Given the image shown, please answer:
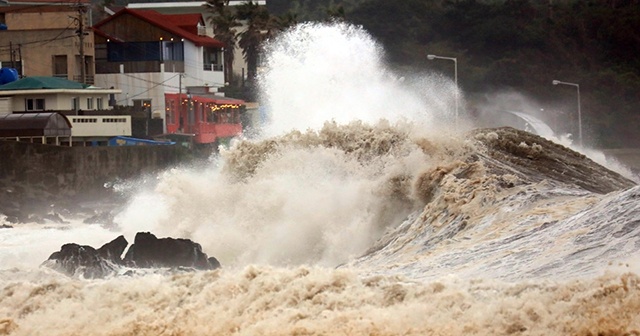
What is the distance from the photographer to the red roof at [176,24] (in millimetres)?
62812

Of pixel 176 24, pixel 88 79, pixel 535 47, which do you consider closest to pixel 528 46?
pixel 535 47

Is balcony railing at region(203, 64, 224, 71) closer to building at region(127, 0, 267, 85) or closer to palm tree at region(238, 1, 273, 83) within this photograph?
building at region(127, 0, 267, 85)

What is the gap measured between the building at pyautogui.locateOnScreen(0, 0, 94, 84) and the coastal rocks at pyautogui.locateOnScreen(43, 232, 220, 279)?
123 feet

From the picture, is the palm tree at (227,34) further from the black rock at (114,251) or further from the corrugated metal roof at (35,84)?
the black rock at (114,251)

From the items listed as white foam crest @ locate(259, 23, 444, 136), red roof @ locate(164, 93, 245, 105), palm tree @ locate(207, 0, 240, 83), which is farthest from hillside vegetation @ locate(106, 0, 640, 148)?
white foam crest @ locate(259, 23, 444, 136)

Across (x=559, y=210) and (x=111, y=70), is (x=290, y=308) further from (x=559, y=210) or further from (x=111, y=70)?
(x=111, y=70)

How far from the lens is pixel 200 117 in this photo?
60938 mm

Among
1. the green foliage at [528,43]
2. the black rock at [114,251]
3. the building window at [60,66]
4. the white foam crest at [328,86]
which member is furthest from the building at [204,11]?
the black rock at [114,251]

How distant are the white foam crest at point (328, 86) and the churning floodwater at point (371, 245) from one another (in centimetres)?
906

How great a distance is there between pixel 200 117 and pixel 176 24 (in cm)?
945

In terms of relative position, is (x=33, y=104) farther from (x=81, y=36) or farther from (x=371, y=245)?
(x=371, y=245)

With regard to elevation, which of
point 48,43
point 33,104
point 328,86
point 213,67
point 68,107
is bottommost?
point 68,107

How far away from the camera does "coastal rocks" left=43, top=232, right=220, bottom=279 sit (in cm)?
1936

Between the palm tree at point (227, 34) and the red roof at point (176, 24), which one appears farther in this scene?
the palm tree at point (227, 34)
